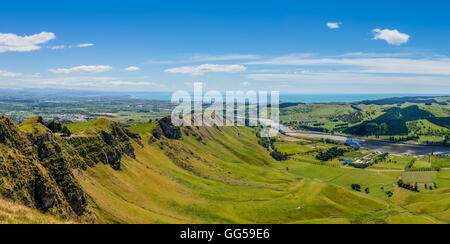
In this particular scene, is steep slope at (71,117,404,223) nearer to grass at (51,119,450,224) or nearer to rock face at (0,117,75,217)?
grass at (51,119,450,224)

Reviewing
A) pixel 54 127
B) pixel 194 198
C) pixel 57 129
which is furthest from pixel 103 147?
pixel 194 198

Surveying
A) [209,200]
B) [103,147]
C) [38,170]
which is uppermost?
[38,170]

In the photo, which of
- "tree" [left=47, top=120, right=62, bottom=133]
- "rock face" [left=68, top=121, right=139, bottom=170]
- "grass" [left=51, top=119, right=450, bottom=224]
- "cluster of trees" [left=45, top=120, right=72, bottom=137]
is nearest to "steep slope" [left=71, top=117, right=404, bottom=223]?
"grass" [left=51, top=119, right=450, bottom=224]

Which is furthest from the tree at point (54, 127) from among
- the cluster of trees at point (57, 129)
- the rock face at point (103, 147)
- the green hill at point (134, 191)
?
the rock face at point (103, 147)

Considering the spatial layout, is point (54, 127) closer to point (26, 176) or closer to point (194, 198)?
point (26, 176)

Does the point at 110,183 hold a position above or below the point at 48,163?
below

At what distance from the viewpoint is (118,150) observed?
146750 millimetres

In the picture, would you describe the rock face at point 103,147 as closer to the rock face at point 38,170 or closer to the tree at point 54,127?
the rock face at point 38,170

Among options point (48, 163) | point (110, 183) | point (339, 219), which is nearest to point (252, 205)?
point (339, 219)

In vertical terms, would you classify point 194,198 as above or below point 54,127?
below

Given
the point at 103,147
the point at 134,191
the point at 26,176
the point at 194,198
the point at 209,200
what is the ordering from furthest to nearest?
the point at 209,200, the point at 194,198, the point at 103,147, the point at 134,191, the point at 26,176
